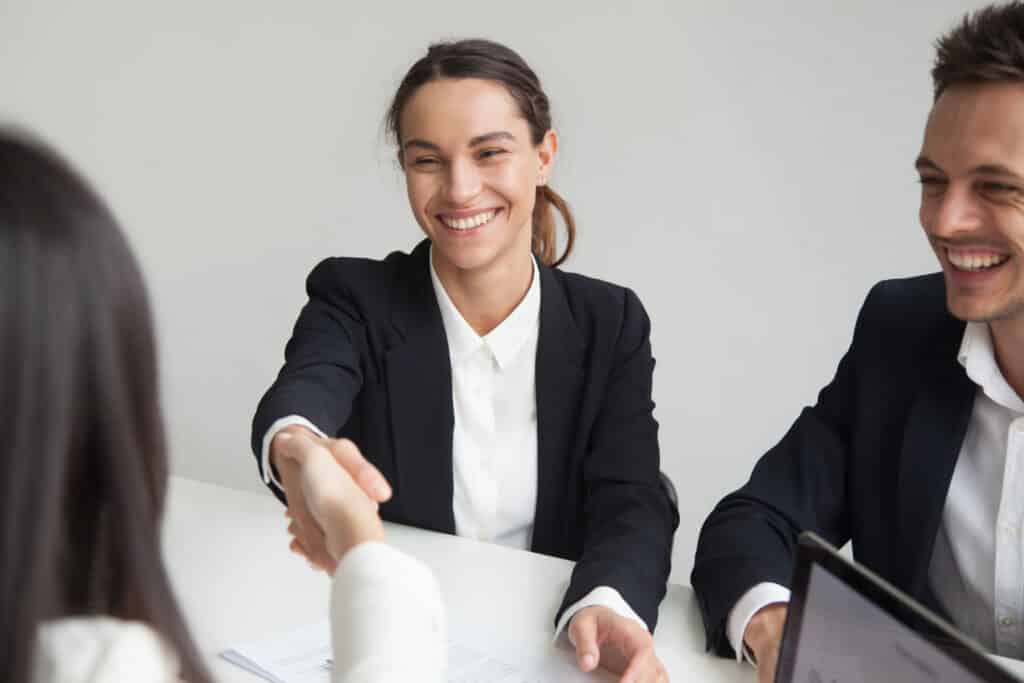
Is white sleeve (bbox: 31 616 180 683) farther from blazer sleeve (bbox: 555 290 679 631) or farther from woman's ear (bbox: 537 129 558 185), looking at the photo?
woman's ear (bbox: 537 129 558 185)

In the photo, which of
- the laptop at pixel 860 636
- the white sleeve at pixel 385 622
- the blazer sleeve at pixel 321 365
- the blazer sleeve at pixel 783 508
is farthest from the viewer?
the blazer sleeve at pixel 321 365

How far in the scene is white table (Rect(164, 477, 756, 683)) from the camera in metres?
1.36

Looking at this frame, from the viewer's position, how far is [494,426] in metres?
1.87

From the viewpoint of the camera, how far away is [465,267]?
184cm

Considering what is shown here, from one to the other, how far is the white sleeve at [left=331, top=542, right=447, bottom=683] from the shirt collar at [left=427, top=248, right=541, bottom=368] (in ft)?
3.29

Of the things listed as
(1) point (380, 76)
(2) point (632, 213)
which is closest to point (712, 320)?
(2) point (632, 213)

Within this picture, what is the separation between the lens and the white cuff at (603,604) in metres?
1.37

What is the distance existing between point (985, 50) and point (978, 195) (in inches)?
7.7

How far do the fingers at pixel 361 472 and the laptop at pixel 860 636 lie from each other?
0.46 m

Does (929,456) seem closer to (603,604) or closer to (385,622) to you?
(603,604)

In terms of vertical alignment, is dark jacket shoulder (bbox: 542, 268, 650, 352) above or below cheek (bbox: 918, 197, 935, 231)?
below

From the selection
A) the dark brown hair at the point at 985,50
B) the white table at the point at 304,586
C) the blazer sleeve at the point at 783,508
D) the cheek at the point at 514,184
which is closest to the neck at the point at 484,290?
the cheek at the point at 514,184

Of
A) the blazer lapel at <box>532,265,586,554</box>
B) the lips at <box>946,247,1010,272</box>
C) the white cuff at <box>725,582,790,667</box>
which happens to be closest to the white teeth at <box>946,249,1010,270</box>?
the lips at <box>946,247,1010,272</box>

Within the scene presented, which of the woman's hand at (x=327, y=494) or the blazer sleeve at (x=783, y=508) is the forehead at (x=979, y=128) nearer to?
the blazer sleeve at (x=783, y=508)
